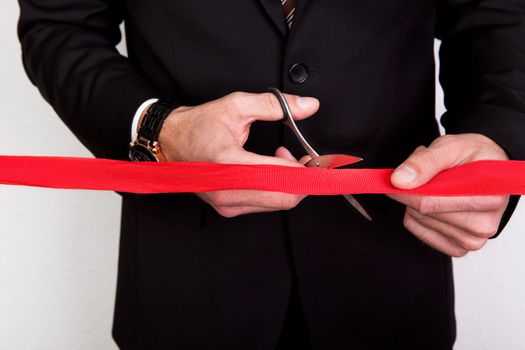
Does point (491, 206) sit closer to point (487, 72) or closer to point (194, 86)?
point (487, 72)

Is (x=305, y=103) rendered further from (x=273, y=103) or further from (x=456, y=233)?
(x=456, y=233)

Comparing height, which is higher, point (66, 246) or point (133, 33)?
point (133, 33)

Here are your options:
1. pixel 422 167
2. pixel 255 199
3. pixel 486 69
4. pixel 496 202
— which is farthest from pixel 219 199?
pixel 486 69

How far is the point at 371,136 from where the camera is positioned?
976 mm

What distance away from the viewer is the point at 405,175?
2.33ft

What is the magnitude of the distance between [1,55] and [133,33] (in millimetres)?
743

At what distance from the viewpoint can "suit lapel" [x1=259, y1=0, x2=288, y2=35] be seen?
0.89 metres

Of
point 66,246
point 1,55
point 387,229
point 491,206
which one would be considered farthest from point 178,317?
point 1,55

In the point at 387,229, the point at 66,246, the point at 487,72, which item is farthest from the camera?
the point at 66,246

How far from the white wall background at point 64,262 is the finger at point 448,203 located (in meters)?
0.81

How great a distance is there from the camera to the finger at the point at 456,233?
2.66 ft

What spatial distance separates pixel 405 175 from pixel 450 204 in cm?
9

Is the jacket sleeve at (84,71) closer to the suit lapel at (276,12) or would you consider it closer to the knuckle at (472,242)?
the suit lapel at (276,12)

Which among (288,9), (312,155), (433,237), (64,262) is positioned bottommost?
(64,262)
